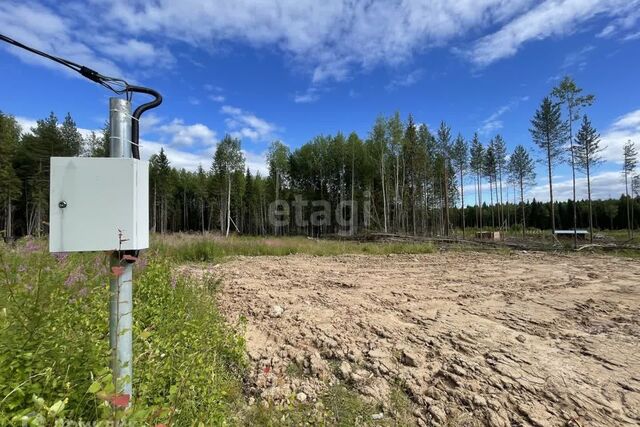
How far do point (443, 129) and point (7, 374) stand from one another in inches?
1299

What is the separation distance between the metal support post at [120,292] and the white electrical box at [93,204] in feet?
0.34

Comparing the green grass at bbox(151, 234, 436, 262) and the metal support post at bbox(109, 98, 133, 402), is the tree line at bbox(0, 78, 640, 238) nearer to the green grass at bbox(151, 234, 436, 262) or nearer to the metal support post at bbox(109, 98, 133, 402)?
the green grass at bbox(151, 234, 436, 262)

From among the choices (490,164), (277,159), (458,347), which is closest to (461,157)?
(490,164)

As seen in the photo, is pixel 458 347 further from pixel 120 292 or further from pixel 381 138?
pixel 381 138

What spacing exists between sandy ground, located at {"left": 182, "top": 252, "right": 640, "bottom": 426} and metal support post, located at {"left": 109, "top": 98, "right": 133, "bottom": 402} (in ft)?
3.78

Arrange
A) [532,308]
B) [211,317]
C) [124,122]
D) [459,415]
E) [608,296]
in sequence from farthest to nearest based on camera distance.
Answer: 1. [608,296]
2. [532,308]
3. [211,317]
4. [459,415]
5. [124,122]

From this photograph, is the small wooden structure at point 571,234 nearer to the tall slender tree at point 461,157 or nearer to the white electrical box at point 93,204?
the tall slender tree at point 461,157

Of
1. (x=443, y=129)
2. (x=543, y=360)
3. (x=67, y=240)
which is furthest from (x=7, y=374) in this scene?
(x=443, y=129)

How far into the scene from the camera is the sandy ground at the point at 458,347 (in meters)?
2.30

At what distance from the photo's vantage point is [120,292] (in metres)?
1.28

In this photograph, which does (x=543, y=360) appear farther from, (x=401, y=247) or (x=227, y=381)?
(x=401, y=247)

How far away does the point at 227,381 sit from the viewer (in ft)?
7.80

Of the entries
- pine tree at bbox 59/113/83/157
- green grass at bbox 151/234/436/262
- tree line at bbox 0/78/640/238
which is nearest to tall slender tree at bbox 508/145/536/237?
tree line at bbox 0/78/640/238

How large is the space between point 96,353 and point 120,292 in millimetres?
528
